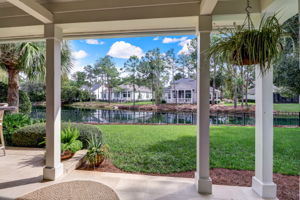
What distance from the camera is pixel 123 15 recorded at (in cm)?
229

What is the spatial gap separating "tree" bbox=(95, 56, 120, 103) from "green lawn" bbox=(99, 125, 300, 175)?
4887 mm

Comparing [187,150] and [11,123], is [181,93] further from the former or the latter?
[11,123]

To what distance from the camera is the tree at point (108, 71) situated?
30.9ft

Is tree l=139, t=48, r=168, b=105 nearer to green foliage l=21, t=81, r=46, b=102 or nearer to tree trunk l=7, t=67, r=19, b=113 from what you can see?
green foliage l=21, t=81, r=46, b=102

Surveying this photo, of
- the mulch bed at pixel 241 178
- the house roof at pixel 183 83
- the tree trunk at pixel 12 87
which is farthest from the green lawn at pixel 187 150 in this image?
the house roof at pixel 183 83

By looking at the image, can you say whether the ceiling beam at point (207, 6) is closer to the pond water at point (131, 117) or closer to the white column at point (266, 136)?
the white column at point (266, 136)

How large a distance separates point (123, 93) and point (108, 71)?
1.56m

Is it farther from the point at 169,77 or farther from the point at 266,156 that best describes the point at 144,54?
the point at 266,156

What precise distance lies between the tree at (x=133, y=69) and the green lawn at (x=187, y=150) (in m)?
4.21

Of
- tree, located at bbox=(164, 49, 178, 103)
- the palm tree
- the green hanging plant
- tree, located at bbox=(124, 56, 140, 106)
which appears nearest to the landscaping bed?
the green hanging plant

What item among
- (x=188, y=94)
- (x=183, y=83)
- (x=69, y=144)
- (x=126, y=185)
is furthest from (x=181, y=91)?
(x=126, y=185)

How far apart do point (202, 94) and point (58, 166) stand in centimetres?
242

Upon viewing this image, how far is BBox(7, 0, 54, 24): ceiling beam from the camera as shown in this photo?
197cm

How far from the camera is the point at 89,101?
853 cm
